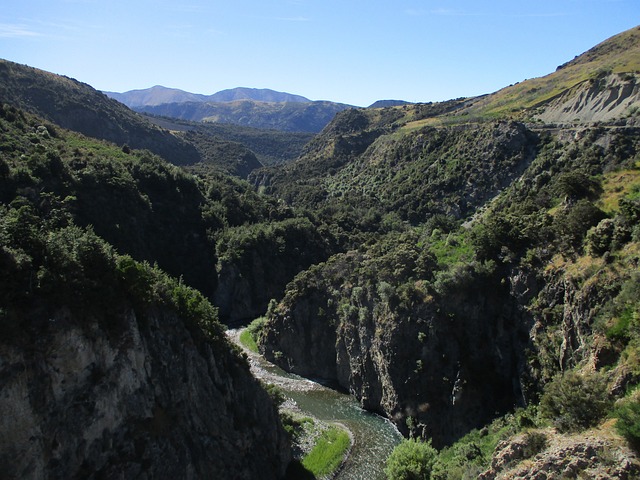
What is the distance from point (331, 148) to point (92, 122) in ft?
233

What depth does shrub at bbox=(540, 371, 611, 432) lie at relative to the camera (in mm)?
22297

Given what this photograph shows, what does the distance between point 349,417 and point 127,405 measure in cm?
2629

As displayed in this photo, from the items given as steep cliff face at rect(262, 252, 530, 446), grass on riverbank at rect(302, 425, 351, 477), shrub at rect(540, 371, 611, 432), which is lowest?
grass on riverbank at rect(302, 425, 351, 477)

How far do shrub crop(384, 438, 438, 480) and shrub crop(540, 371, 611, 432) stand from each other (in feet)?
37.6

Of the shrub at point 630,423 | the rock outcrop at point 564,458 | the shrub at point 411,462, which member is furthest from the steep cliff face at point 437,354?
the shrub at point 630,423

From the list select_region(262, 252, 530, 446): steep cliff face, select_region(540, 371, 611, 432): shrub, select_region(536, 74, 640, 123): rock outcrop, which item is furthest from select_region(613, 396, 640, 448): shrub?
select_region(536, 74, 640, 123): rock outcrop

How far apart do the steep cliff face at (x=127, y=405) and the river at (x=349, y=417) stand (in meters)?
6.71

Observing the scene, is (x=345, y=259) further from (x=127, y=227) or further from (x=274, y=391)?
(x=127, y=227)

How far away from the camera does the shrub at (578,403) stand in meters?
22.3

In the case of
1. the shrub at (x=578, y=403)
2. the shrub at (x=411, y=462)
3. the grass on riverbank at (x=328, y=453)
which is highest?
the shrub at (x=578, y=403)

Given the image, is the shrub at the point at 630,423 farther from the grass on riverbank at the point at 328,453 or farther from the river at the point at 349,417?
the grass on riverbank at the point at 328,453

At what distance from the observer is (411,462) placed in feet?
112

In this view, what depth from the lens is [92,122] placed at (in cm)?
15350

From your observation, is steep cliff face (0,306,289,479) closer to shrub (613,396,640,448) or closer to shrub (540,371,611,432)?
shrub (540,371,611,432)
